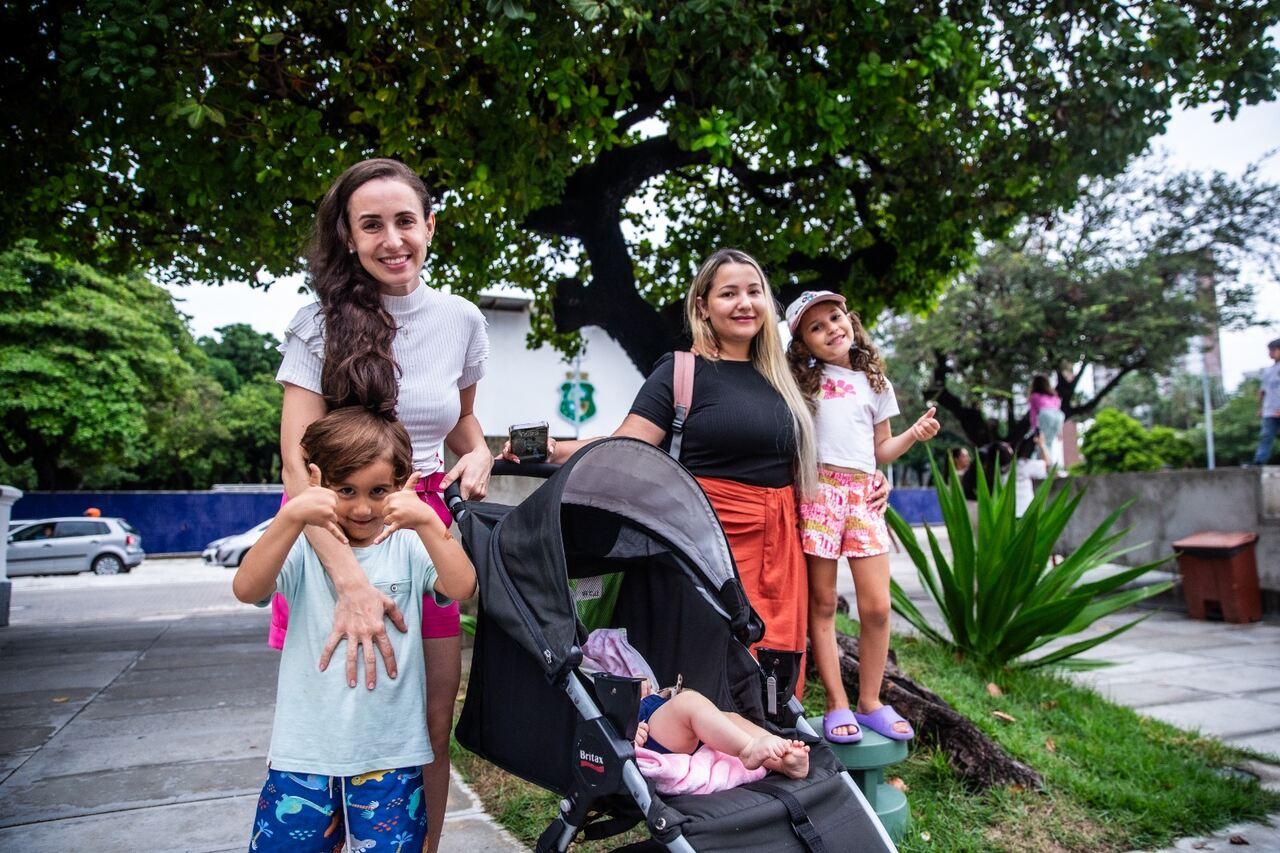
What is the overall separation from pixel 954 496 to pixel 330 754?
14.3 ft

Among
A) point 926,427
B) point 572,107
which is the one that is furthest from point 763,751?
point 572,107

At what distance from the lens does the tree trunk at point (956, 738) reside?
3.56 m

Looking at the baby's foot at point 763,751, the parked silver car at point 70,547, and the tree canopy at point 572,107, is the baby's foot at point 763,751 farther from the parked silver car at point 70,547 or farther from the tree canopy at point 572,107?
the parked silver car at point 70,547

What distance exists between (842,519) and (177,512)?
92.0 ft

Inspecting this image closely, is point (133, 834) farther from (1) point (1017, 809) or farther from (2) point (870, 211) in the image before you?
(2) point (870, 211)

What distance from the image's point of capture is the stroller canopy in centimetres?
201

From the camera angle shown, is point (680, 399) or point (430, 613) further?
point (680, 399)

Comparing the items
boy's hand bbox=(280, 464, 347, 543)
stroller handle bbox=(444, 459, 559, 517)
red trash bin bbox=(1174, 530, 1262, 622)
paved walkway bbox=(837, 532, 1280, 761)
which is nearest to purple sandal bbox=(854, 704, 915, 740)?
stroller handle bbox=(444, 459, 559, 517)

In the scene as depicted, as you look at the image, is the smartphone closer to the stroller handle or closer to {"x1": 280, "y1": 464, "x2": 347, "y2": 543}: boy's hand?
the stroller handle

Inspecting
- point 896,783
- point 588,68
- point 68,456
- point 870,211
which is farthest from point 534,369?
point 896,783

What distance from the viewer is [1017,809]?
132 inches

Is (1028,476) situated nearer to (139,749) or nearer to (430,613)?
(139,749)

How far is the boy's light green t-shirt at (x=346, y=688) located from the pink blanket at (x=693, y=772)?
53cm

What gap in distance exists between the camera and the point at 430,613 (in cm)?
222
